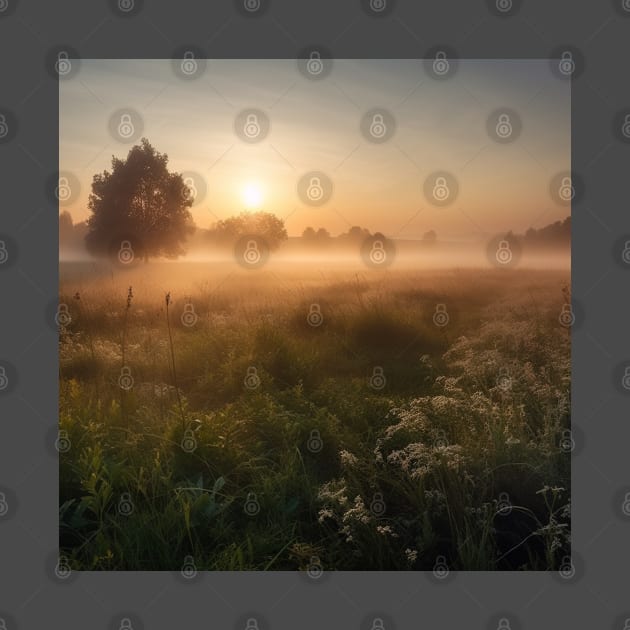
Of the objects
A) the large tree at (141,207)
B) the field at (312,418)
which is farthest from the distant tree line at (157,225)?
the field at (312,418)

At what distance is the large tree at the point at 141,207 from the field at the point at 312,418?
21cm

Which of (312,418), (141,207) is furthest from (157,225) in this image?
(312,418)

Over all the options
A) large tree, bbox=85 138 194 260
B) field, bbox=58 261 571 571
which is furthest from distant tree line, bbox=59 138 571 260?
field, bbox=58 261 571 571

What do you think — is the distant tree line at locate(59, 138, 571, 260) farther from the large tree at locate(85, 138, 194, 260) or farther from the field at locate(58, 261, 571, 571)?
the field at locate(58, 261, 571, 571)

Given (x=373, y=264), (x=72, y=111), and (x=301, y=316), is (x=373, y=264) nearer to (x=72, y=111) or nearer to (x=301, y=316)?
(x=301, y=316)

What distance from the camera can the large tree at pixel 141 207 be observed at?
481 cm

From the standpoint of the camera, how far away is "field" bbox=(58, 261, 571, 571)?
4.36 m

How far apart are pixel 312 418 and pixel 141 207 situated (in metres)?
2.07

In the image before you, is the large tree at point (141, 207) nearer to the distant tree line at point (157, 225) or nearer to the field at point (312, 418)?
the distant tree line at point (157, 225)

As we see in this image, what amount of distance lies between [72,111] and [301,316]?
2280 mm

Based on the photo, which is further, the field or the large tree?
the large tree

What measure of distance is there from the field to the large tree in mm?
215

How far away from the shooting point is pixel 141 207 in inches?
194

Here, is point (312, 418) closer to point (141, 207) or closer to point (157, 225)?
point (157, 225)
